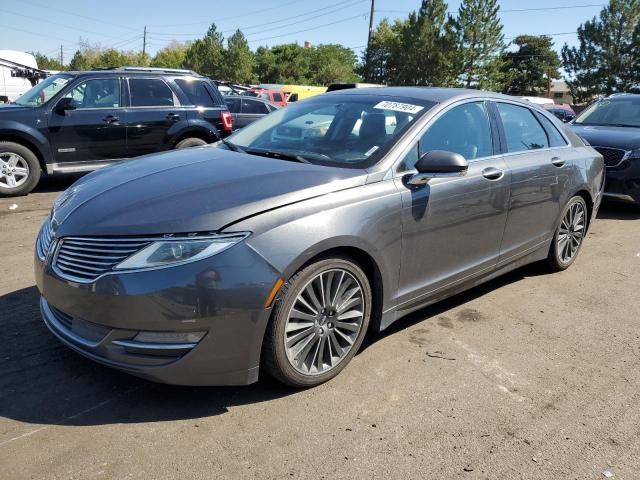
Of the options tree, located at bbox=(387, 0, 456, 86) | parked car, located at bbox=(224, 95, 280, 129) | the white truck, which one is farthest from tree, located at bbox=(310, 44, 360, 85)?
parked car, located at bbox=(224, 95, 280, 129)

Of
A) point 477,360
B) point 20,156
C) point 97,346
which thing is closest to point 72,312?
point 97,346

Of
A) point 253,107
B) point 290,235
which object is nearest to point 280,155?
point 290,235

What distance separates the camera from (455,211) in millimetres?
3605

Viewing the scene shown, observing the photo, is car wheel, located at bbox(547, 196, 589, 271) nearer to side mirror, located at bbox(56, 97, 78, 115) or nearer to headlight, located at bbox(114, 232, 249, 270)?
headlight, located at bbox(114, 232, 249, 270)

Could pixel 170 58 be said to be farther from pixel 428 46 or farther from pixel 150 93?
pixel 150 93

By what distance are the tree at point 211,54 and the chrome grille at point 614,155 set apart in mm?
57058

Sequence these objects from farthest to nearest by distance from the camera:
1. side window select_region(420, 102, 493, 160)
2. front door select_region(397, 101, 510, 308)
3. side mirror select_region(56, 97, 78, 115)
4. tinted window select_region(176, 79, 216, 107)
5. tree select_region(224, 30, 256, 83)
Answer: tree select_region(224, 30, 256, 83), tinted window select_region(176, 79, 216, 107), side mirror select_region(56, 97, 78, 115), side window select_region(420, 102, 493, 160), front door select_region(397, 101, 510, 308)

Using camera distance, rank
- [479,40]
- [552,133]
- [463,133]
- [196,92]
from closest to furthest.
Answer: [463,133] → [552,133] → [196,92] → [479,40]

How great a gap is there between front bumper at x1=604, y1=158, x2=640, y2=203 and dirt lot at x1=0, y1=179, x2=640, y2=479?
14.2 ft

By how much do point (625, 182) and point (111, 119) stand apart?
7.58m

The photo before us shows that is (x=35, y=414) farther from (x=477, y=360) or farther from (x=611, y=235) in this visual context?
(x=611, y=235)

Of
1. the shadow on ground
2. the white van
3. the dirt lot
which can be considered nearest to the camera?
the dirt lot

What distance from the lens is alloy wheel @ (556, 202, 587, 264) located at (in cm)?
506

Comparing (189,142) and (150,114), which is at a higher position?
(150,114)
